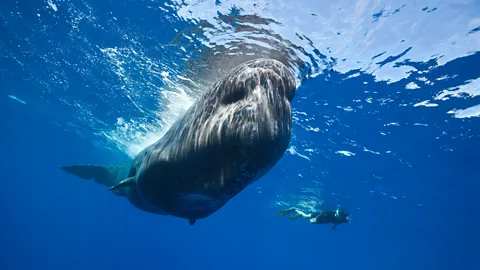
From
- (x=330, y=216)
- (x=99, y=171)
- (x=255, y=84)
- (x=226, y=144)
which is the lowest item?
(x=226, y=144)

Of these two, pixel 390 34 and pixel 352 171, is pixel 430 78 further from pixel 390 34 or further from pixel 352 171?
pixel 352 171

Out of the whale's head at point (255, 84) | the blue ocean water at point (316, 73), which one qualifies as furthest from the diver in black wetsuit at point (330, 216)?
the whale's head at point (255, 84)

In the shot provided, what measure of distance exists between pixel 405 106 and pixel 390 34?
4418 millimetres

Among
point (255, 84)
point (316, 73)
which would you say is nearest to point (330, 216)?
point (316, 73)

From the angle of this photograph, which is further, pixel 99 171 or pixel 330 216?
pixel 330 216

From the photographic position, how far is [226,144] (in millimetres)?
2439

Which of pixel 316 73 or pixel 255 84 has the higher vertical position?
pixel 316 73

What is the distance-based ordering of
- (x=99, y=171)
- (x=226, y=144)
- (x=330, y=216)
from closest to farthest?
(x=226, y=144), (x=99, y=171), (x=330, y=216)

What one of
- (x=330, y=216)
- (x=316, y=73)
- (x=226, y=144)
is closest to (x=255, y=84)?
(x=226, y=144)

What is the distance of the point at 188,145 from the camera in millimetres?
2871

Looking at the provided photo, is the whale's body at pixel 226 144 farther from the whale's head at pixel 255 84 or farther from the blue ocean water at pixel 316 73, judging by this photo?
the blue ocean water at pixel 316 73

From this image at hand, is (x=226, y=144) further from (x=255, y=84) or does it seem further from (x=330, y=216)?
(x=330, y=216)

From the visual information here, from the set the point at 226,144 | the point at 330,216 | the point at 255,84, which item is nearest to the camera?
the point at 226,144

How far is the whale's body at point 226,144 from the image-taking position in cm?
239
